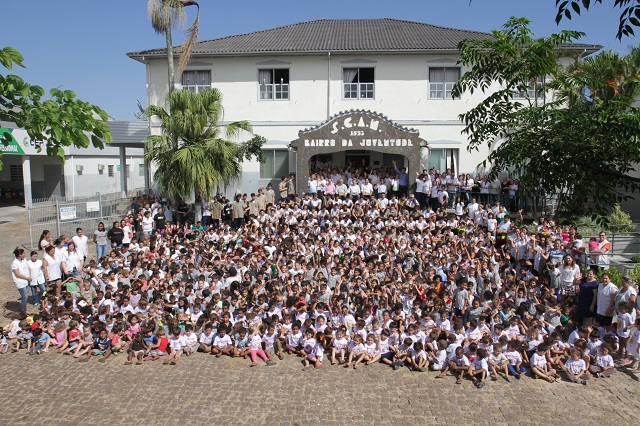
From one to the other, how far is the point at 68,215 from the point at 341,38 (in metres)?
14.3

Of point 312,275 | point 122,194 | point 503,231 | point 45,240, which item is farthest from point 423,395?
point 122,194

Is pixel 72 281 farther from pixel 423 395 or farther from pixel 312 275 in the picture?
pixel 423 395

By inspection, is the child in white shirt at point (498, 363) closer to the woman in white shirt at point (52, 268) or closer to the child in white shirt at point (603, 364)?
the child in white shirt at point (603, 364)

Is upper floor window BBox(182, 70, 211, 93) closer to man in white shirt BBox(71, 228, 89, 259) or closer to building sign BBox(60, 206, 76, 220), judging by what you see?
building sign BBox(60, 206, 76, 220)

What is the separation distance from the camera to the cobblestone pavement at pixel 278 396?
314 inches

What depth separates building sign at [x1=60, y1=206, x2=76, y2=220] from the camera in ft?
59.2

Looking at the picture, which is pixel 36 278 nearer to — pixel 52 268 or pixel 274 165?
pixel 52 268

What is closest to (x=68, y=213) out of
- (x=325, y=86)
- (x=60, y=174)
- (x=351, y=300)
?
(x=351, y=300)

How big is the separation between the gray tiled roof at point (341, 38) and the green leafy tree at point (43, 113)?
1987cm

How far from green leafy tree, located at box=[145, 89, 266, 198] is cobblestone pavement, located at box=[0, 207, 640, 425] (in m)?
8.72

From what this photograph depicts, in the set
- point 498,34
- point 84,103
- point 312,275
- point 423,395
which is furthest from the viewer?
point 312,275

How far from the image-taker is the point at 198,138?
18641mm

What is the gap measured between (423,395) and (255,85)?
702 inches

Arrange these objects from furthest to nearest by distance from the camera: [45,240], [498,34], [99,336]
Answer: [45,240], [99,336], [498,34]
